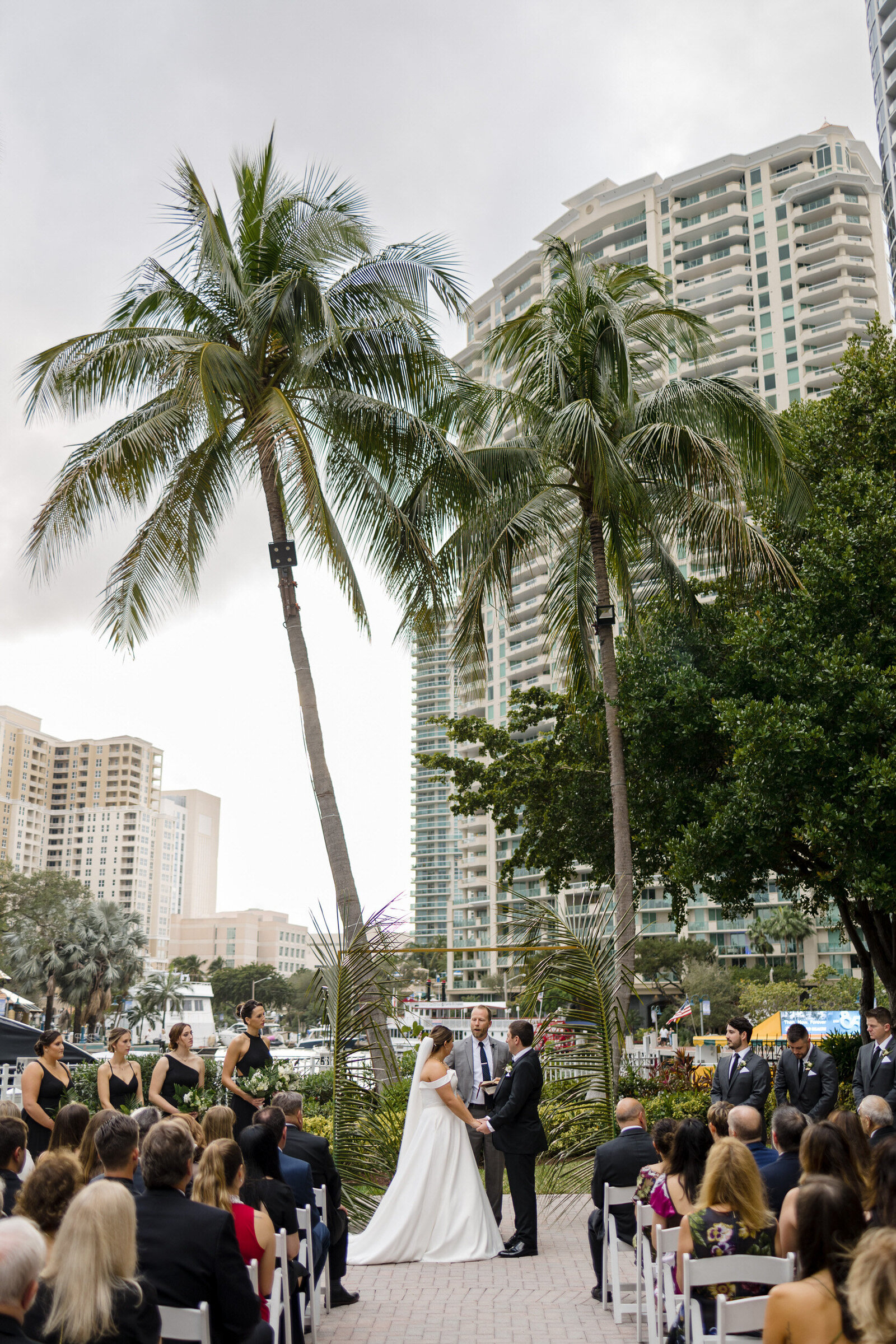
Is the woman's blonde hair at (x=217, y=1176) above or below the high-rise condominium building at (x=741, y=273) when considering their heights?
below

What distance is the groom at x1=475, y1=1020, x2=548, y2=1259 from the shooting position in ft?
29.6

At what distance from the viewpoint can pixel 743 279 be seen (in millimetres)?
98125

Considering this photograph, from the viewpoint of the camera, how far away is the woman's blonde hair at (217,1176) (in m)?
4.66

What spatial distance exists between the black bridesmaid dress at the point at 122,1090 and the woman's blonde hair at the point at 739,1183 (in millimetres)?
5452

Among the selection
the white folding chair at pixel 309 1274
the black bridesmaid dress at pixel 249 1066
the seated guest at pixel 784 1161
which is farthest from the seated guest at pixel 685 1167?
the black bridesmaid dress at pixel 249 1066

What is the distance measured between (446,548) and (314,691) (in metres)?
3.78

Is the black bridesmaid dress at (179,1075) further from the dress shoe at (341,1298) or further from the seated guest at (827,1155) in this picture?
the seated guest at (827,1155)

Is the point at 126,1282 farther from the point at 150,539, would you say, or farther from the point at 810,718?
the point at 810,718

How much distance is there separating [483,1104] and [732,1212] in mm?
5555

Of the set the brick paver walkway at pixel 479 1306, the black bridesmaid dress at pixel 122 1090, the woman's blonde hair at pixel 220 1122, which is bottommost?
the brick paver walkway at pixel 479 1306

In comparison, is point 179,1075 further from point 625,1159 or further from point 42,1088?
point 625,1159

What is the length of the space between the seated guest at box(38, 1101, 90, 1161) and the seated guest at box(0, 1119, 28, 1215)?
2.57 ft

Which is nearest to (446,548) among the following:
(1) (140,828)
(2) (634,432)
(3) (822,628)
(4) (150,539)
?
(2) (634,432)

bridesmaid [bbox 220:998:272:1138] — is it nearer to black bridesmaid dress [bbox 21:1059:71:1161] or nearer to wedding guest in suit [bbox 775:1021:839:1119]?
black bridesmaid dress [bbox 21:1059:71:1161]
